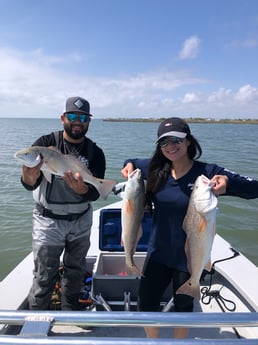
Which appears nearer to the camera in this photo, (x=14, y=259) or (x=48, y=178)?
(x=48, y=178)

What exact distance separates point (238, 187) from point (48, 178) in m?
1.94

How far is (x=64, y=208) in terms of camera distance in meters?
3.54

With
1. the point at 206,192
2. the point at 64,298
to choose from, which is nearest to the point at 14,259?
the point at 64,298

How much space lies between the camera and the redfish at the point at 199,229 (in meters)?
2.56

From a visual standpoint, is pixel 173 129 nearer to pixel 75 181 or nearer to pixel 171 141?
pixel 171 141

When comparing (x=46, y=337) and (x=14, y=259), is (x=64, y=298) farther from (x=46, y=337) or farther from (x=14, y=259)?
(x=14, y=259)

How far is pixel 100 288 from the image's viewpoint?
13.0ft

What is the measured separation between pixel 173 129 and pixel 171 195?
0.60m

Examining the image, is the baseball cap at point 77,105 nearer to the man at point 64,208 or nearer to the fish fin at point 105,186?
the man at point 64,208

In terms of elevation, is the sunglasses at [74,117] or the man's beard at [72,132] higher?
the sunglasses at [74,117]

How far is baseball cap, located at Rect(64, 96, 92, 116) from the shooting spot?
350 cm

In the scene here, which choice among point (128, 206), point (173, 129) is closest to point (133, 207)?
point (128, 206)

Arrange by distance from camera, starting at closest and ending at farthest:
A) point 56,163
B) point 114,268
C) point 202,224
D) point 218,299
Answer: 1. point 202,224
2. point 56,163
3. point 218,299
4. point 114,268

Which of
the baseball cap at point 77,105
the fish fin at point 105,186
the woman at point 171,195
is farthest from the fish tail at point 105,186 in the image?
the baseball cap at point 77,105
